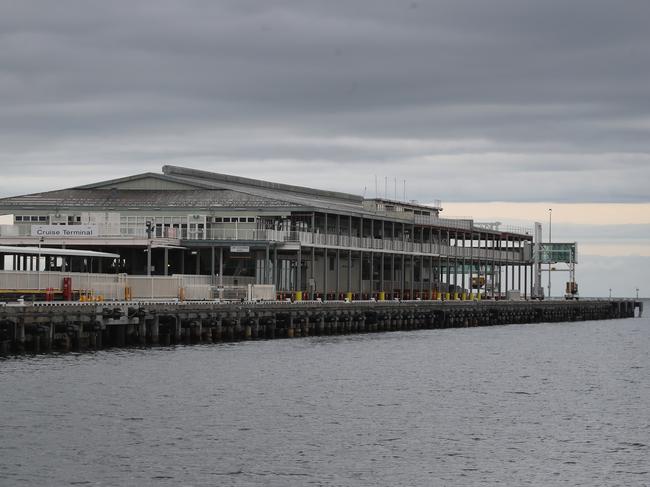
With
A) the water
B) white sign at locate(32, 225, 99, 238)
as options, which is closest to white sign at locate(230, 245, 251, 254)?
white sign at locate(32, 225, 99, 238)

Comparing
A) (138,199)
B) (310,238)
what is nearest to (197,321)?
(310,238)

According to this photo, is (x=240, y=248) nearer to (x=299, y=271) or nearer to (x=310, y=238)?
(x=299, y=271)

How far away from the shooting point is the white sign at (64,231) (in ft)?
329

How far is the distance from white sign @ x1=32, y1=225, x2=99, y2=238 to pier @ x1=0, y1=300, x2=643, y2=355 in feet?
58.8

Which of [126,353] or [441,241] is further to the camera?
[441,241]

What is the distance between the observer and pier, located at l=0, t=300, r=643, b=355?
6556 cm

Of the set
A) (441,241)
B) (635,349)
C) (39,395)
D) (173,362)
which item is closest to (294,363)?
(173,362)

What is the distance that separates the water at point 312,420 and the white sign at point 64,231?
28.9 metres

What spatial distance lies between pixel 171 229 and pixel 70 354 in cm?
3981

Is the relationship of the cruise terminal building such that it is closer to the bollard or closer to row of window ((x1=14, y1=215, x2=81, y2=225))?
row of window ((x1=14, y1=215, x2=81, y2=225))

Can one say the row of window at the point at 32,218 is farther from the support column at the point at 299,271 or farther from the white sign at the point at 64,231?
the support column at the point at 299,271

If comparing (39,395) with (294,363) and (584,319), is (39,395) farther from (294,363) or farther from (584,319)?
(584,319)

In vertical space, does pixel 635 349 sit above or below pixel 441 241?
below

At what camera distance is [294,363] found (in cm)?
6906
